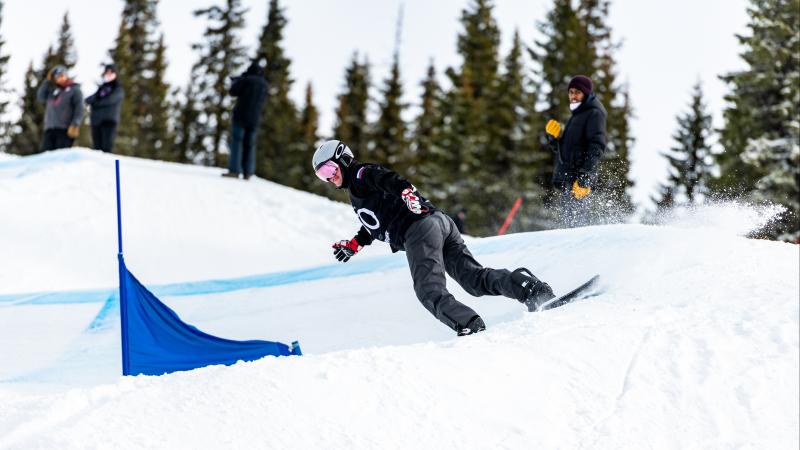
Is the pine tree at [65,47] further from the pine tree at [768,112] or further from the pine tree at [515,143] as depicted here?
the pine tree at [768,112]

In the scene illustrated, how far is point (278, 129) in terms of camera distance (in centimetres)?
3766

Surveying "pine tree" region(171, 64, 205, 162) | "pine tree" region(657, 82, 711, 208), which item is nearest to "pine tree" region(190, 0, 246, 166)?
"pine tree" region(171, 64, 205, 162)

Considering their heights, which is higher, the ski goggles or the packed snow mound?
the ski goggles

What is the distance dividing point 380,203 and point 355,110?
31956 millimetres

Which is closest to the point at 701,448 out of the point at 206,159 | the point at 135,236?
the point at 135,236

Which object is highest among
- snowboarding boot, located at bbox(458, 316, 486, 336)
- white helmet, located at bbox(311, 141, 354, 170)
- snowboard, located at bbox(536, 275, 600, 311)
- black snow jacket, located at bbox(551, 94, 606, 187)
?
black snow jacket, located at bbox(551, 94, 606, 187)

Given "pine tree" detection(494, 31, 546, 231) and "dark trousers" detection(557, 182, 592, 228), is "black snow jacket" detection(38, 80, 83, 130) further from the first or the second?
"pine tree" detection(494, 31, 546, 231)

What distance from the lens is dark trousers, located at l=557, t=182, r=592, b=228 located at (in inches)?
302

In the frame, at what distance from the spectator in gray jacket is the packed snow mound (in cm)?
63

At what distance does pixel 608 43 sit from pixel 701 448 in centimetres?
3112

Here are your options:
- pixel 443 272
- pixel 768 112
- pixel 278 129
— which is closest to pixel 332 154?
pixel 443 272

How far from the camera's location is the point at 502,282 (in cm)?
463

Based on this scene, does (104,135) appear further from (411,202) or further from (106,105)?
(411,202)

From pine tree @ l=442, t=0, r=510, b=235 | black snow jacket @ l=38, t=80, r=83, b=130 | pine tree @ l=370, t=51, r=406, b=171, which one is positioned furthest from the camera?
pine tree @ l=370, t=51, r=406, b=171
